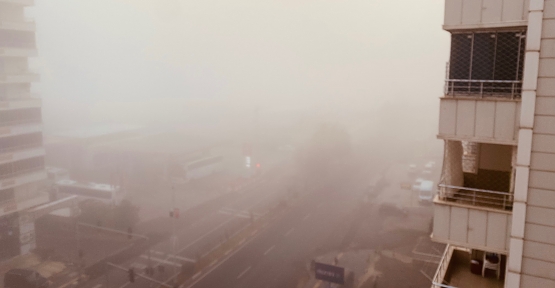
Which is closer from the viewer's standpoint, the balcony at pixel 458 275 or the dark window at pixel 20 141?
the balcony at pixel 458 275

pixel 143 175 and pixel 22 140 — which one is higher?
pixel 22 140

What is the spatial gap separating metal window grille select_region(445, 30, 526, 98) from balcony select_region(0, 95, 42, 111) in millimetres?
34375

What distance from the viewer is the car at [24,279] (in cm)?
2812

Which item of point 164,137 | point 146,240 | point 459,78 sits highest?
point 459,78

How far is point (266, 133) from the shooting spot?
101500mm

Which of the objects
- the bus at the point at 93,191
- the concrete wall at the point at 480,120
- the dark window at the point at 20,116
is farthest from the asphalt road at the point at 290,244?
the concrete wall at the point at 480,120

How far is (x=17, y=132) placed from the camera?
33188mm

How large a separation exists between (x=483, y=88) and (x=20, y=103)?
117 ft

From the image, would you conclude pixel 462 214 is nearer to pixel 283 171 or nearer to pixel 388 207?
pixel 388 207

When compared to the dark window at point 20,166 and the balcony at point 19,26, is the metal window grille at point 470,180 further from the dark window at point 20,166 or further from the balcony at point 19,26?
the dark window at point 20,166

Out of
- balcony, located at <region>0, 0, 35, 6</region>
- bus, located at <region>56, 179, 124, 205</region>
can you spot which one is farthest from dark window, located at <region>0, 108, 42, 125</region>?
→ bus, located at <region>56, 179, 124, 205</region>

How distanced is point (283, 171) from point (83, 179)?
1190 inches

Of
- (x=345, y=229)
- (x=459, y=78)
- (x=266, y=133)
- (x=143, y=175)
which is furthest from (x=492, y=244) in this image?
(x=266, y=133)

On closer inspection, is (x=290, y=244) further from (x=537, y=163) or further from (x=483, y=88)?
(x=537, y=163)
